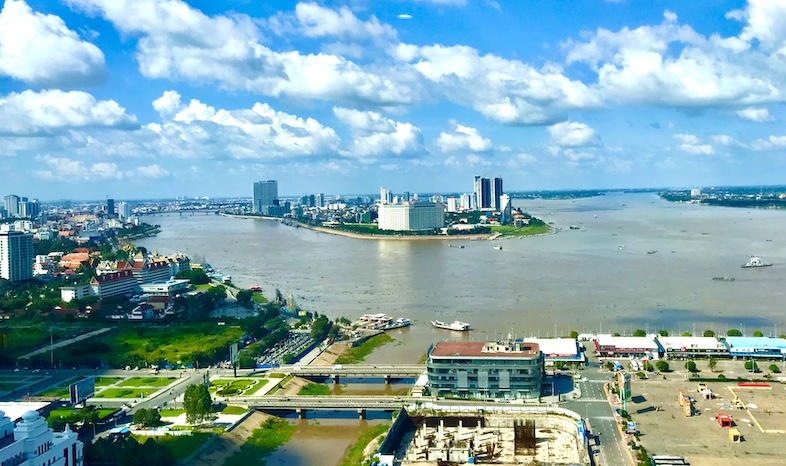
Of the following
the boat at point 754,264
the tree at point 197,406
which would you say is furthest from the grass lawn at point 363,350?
the boat at point 754,264

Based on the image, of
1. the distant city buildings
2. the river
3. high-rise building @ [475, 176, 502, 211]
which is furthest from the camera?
high-rise building @ [475, 176, 502, 211]

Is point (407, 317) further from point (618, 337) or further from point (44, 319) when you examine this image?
point (44, 319)

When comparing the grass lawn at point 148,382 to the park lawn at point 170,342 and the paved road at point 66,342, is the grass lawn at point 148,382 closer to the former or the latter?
the park lawn at point 170,342

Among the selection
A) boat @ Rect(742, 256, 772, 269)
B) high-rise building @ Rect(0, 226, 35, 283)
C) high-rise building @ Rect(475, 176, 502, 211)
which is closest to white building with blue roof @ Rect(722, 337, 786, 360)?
boat @ Rect(742, 256, 772, 269)

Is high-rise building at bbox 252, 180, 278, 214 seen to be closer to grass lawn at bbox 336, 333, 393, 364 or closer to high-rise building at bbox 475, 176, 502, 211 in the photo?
high-rise building at bbox 475, 176, 502, 211

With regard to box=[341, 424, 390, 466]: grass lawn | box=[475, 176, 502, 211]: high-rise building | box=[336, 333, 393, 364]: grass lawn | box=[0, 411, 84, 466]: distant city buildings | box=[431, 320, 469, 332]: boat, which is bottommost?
box=[341, 424, 390, 466]: grass lawn

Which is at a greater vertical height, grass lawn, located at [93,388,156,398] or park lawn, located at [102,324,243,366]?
park lawn, located at [102,324,243,366]
